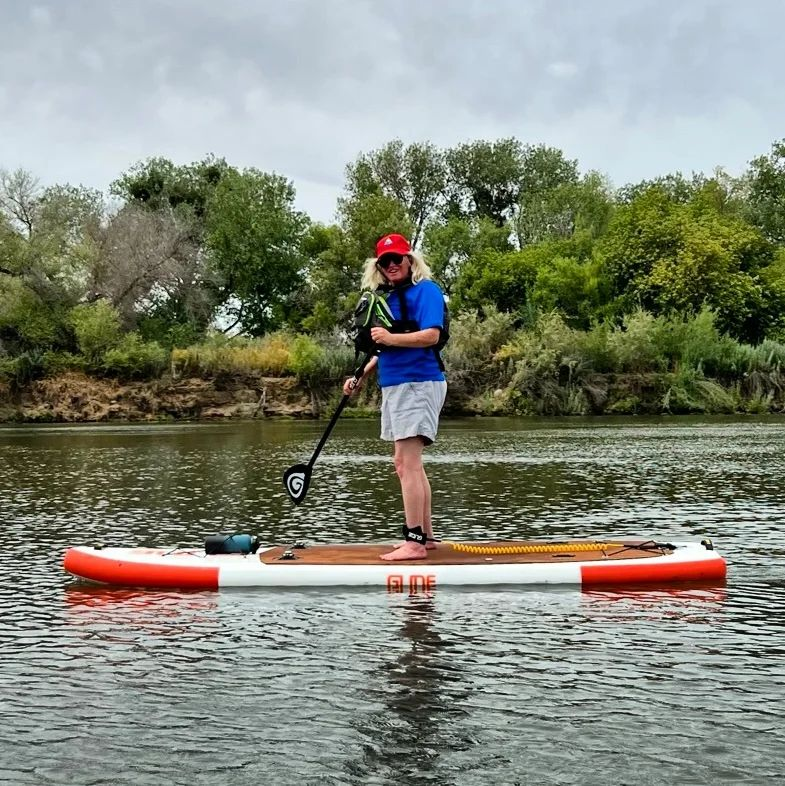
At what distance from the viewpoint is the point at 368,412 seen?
5122 centimetres

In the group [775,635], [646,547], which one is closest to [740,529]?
[646,547]

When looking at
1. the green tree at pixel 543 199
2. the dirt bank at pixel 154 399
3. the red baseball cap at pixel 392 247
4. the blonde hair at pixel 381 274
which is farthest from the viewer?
the green tree at pixel 543 199

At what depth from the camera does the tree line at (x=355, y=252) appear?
185 feet

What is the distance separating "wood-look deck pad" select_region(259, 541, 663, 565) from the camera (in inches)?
332

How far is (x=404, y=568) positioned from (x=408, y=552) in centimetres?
39

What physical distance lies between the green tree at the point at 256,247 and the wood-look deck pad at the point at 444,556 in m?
60.9

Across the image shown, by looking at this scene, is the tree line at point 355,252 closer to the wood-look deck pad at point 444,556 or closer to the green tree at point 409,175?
the green tree at point 409,175

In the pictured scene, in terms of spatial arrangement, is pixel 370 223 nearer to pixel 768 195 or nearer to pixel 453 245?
pixel 453 245

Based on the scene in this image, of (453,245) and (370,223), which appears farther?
(453,245)

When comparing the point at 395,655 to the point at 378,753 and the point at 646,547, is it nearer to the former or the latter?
the point at 378,753

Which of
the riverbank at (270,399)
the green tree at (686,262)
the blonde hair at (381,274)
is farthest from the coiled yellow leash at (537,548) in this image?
the green tree at (686,262)

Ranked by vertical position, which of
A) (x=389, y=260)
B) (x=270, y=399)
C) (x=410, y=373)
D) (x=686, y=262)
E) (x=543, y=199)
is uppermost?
(x=543, y=199)

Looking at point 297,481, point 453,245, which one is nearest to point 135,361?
point 453,245

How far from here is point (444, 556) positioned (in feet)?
28.4
